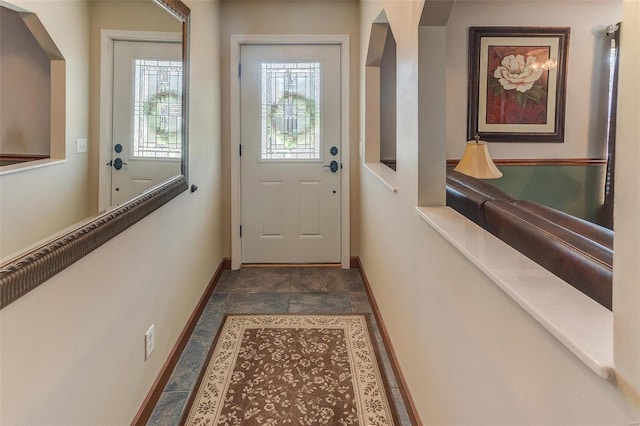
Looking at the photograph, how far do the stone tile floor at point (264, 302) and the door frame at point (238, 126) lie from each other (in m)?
0.27

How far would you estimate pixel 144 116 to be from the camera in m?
2.17

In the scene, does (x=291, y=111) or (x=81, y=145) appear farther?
(x=291, y=111)

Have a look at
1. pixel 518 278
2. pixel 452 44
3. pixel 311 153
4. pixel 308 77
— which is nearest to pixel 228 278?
pixel 311 153

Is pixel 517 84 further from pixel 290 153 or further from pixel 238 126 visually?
pixel 238 126

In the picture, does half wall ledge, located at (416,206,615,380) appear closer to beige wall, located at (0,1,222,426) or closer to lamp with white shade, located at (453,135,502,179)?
beige wall, located at (0,1,222,426)

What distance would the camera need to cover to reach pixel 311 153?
14.4 feet

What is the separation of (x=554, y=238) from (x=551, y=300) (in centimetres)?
53

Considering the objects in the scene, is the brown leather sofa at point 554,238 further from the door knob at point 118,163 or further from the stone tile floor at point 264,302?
the door knob at point 118,163

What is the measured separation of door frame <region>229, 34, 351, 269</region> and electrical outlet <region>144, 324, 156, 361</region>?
214 cm

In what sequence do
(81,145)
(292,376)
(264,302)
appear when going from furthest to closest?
1. (264,302)
2. (292,376)
3. (81,145)

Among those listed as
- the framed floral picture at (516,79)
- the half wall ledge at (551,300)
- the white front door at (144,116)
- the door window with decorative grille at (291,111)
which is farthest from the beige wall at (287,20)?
the half wall ledge at (551,300)

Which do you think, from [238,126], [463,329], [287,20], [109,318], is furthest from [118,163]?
[287,20]

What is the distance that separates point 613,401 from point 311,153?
376 centimetres

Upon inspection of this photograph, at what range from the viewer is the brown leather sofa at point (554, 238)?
1.21 metres
